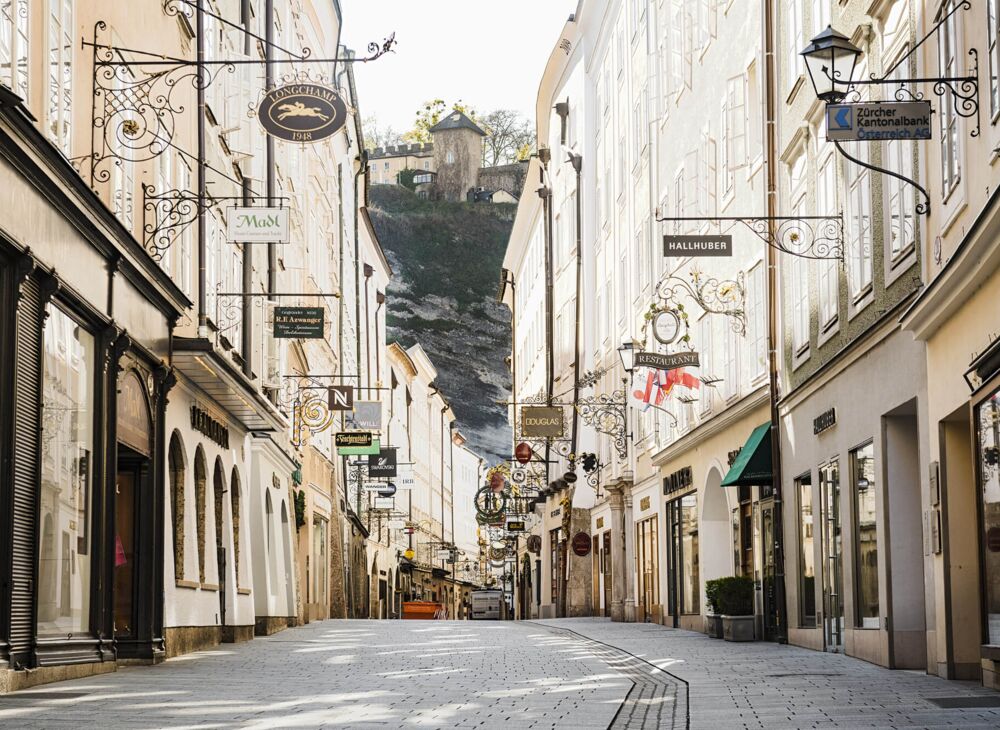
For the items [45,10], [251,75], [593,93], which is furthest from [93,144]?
[593,93]

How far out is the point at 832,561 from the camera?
2039cm

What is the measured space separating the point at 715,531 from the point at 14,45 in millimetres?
19151

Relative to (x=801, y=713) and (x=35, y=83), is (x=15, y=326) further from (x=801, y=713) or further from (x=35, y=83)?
(x=801, y=713)

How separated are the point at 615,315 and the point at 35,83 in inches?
1198

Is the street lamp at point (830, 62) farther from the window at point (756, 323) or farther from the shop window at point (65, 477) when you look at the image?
the window at point (756, 323)

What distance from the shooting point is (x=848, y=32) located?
1938cm

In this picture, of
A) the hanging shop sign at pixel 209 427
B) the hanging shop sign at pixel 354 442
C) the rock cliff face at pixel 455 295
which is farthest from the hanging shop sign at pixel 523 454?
the rock cliff face at pixel 455 295

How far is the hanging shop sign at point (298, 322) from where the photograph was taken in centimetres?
2586

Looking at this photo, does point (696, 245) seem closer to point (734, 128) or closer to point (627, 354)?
point (734, 128)

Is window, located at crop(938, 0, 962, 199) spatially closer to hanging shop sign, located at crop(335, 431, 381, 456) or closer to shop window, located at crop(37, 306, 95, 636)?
shop window, located at crop(37, 306, 95, 636)

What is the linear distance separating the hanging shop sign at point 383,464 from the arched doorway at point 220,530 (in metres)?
28.8

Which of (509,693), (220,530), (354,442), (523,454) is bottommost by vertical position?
(509,693)

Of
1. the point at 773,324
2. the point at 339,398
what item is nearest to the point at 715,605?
the point at 773,324

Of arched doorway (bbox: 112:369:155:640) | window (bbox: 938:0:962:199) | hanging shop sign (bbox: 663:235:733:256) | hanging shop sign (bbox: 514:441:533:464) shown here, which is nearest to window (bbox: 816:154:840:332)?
hanging shop sign (bbox: 663:235:733:256)
